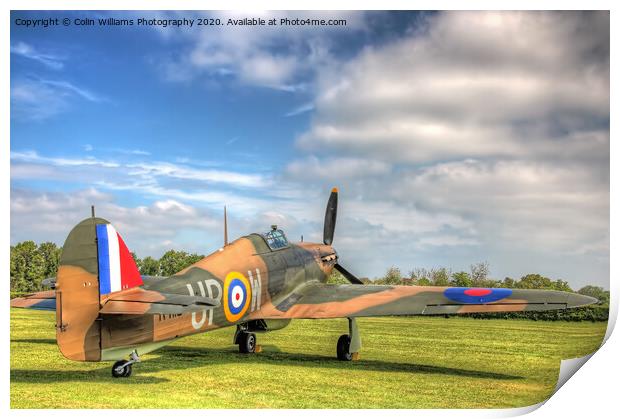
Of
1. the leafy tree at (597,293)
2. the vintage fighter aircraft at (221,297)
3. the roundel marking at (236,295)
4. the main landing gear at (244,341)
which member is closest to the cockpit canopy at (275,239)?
the vintage fighter aircraft at (221,297)

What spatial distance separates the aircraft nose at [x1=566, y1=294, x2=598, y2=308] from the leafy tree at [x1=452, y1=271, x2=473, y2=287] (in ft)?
17.6

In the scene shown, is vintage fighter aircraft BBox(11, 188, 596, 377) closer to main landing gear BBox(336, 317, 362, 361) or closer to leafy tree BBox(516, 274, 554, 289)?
main landing gear BBox(336, 317, 362, 361)

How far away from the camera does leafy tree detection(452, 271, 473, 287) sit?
14.8 m

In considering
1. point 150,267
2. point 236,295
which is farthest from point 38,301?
point 150,267

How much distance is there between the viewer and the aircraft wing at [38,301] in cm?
1043

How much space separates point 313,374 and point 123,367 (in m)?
Result: 3.07

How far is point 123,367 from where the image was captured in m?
8.51

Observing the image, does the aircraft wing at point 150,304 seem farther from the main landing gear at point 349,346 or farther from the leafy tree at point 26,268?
the main landing gear at point 349,346

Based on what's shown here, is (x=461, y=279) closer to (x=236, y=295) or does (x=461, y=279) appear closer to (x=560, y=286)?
(x=560, y=286)

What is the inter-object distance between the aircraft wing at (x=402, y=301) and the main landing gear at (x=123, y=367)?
3298 mm
